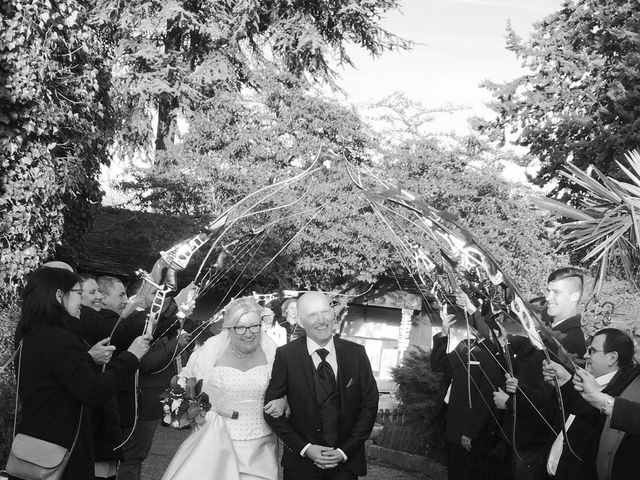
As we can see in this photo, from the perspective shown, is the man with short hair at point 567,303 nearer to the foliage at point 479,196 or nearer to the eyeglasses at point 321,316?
the eyeglasses at point 321,316

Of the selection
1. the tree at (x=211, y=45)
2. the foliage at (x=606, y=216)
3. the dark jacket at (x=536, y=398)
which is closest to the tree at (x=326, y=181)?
the tree at (x=211, y=45)

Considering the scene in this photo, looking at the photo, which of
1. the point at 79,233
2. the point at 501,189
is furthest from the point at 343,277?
the point at 79,233

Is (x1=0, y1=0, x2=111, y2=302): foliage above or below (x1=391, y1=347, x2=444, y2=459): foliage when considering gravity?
above

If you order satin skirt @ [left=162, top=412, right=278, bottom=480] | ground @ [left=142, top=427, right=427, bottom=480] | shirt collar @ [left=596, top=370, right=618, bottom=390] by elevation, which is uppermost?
shirt collar @ [left=596, top=370, right=618, bottom=390]

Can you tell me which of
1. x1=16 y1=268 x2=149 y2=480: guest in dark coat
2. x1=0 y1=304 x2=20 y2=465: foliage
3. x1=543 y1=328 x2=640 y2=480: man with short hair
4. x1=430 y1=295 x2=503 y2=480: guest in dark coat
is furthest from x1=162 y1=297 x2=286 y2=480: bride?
x1=0 y1=304 x2=20 y2=465: foliage

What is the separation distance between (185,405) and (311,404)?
3.34 ft

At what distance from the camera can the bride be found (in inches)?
246

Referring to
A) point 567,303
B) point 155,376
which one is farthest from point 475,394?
point 155,376

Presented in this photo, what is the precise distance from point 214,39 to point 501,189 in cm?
1130

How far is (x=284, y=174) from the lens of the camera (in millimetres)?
20469

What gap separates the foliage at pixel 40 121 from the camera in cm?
1137

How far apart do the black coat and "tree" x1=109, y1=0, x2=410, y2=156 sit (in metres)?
19.6

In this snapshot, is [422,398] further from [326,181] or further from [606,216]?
[326,181]

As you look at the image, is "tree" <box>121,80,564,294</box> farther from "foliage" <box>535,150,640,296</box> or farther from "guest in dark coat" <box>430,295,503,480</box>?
"guest in dark coat" <box>430,295,503,480</box>
